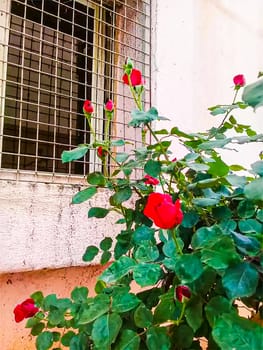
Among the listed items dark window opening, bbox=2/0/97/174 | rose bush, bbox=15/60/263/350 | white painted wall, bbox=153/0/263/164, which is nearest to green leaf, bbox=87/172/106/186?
rose bush, bbox=15/60/263/350

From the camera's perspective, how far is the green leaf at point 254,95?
1.62 feet

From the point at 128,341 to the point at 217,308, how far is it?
0.15 meters

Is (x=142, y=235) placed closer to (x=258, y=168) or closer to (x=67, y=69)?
(x=258, y=168)

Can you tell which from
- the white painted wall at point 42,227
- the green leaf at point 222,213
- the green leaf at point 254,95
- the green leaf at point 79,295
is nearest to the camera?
the green leaf at point 254,95

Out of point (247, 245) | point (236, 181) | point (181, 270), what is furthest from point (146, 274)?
point (236, 181)

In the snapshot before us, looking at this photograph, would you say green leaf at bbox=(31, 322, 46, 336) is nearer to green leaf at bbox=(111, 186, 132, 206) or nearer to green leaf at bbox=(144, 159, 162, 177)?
green leaf at bbox=(111, 186, 132, 206)

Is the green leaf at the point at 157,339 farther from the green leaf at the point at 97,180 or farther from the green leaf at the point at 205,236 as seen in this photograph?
the green leaf at the point at 97,180

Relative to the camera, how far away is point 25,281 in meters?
1.16

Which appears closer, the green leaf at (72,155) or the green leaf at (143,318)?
the green leaf at (143,318)

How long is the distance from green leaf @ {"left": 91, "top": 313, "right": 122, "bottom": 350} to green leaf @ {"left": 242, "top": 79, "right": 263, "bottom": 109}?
1.29ft

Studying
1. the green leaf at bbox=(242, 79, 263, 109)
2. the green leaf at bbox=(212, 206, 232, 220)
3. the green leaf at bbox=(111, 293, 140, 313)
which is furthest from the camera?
the green leaf at bbox=(212, 206, 232, 220)

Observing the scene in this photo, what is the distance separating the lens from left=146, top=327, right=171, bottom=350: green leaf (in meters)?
0.58

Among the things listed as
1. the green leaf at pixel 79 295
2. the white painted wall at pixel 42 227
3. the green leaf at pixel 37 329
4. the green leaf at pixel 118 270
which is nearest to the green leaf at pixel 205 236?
the green leaf at pixel 118 270

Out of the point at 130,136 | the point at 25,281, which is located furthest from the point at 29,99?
the point at 25,281
